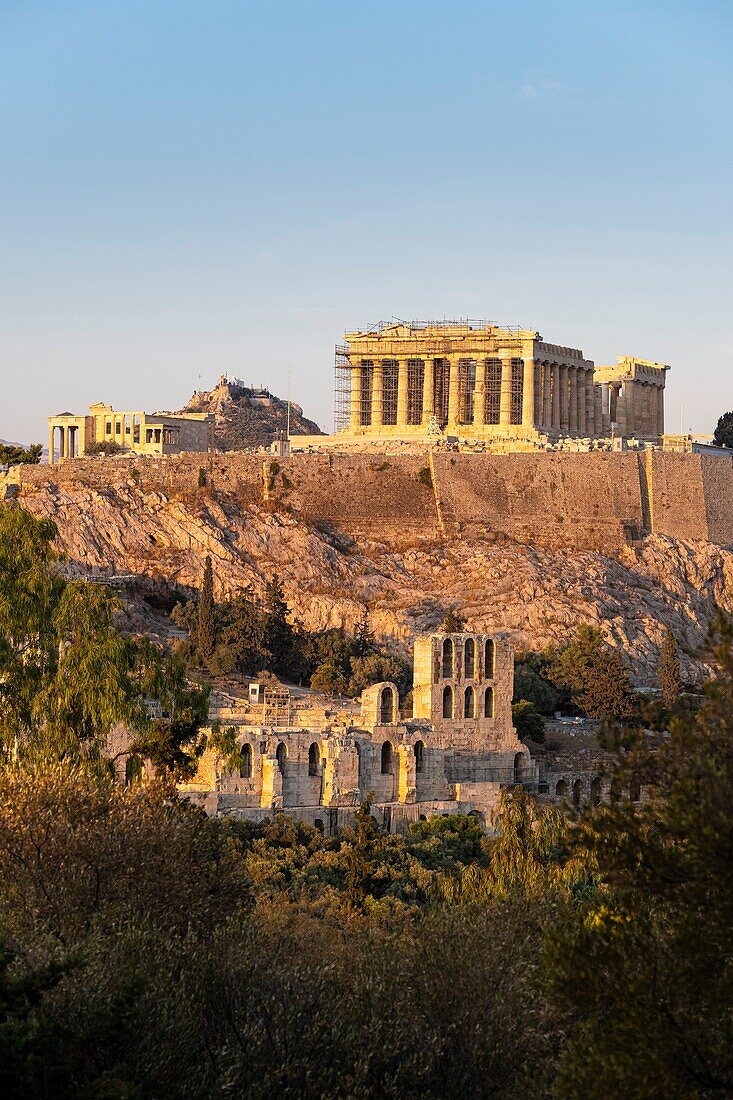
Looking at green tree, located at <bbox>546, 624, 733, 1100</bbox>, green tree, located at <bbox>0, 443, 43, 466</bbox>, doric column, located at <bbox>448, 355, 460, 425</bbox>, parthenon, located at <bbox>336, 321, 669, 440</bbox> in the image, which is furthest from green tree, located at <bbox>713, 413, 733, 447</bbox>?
green tree, located at <bbox>546, 624, 733, 1100</bbox>

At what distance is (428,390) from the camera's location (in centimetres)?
7688

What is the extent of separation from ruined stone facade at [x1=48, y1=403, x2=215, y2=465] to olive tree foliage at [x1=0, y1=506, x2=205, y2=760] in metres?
57.6

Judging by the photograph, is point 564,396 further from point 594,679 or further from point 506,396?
point 594,679

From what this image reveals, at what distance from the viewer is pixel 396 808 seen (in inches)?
1452

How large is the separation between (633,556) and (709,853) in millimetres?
51319

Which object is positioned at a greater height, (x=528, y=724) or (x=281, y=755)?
(x=281, y=755)

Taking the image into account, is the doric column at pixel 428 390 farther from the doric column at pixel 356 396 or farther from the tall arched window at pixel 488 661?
the tall arched window at pixel 488 661

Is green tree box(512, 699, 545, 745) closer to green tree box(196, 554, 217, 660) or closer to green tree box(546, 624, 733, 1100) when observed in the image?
green tree box(196, 554, 217, 660)

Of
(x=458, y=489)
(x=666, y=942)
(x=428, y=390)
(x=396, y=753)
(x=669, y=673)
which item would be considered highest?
(x=428, y=390)

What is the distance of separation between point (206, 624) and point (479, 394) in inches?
1060

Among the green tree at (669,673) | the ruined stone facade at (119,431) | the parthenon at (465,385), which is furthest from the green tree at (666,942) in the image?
the ruined stone facade at (119,431)

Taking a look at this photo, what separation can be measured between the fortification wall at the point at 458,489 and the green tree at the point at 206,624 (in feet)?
35.1

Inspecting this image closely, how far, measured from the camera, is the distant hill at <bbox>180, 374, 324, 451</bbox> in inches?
5343

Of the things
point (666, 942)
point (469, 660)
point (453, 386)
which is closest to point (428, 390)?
point (453, 386)
